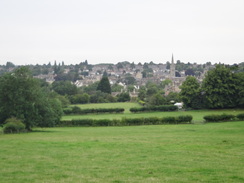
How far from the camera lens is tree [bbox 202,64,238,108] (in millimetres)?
68875

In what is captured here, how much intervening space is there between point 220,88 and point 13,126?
43726mm

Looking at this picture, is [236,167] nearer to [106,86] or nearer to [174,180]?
[174,180]

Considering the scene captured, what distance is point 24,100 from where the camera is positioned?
145ft

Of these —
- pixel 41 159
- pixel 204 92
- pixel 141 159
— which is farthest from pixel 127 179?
pixel 204 92

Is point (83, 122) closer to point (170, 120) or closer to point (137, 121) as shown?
point (137, 121)

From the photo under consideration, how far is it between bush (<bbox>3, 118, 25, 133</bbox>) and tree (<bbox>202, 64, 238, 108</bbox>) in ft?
136

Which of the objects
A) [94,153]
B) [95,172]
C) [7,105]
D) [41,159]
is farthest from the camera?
[7,105]

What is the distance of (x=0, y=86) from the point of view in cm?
4466

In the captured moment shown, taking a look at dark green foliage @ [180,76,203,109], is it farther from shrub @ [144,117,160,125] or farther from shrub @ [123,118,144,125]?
shrub @ [123,118,144,125]

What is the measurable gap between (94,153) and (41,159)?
3.22 m

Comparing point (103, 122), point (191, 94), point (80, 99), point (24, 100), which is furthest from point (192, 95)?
point (80, 99)

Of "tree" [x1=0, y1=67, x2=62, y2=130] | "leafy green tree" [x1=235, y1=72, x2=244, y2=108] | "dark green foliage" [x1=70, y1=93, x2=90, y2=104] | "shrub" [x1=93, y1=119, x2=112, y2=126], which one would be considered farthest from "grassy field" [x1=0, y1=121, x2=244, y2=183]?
"dark green foliage" [x1=70, y1=93, x2=90, y2=104]

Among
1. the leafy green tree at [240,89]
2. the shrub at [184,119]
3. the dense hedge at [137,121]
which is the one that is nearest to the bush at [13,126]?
the dense hedge at [137,121]

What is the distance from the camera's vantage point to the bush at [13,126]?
4147cm
